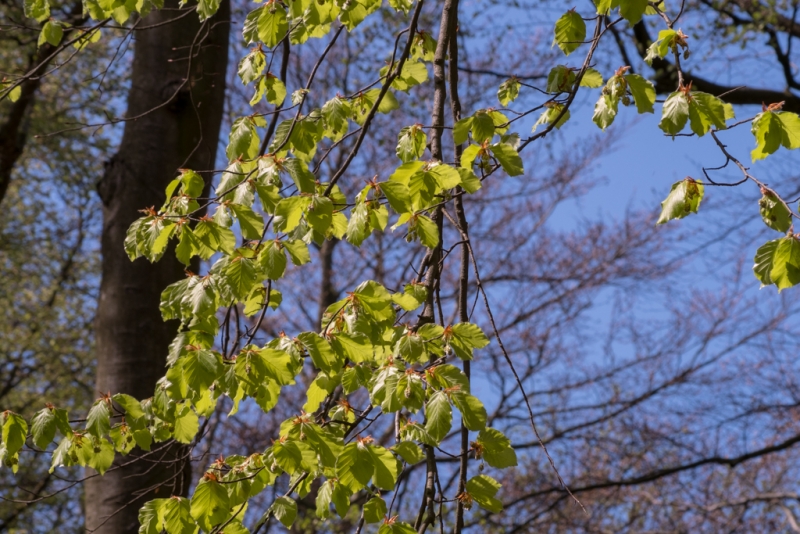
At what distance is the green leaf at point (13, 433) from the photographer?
2137 millimetres

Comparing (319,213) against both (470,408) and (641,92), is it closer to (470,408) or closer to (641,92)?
→ (470,408)

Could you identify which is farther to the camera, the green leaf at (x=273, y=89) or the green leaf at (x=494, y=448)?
the green leaf at (x=273, y=89)

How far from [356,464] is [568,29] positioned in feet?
4.72

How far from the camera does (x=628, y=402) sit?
9.12 metres

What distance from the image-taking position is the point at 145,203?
390 centimetres

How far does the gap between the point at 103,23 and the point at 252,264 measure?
1.50m

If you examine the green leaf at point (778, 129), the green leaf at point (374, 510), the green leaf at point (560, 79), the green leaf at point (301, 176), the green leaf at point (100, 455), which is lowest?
the green leaf at point (374, 510)

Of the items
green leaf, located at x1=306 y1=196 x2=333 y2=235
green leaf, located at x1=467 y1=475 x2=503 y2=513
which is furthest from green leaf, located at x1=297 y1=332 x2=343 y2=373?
green leaf, located at x1=467 y1=475 x2=503 y2=513

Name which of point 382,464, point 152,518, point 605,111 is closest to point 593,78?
point 605,111

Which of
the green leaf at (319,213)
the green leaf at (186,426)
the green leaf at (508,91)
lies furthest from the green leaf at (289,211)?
the green leaf at (508,91)

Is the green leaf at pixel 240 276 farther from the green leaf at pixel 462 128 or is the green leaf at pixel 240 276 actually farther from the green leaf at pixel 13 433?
the green leaf at pixel 13 433

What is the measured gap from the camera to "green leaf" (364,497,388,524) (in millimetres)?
1852

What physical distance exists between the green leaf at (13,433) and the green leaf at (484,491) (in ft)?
4.12

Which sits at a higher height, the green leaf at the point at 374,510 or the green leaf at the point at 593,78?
the green leaf at the point at 593,78
